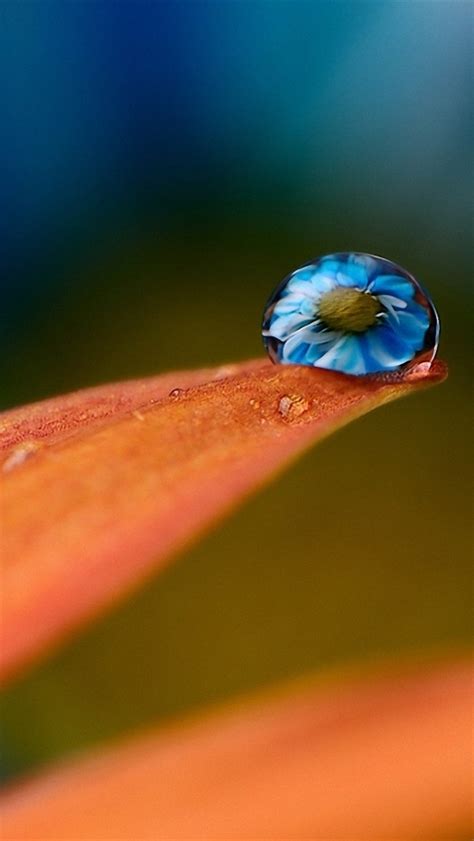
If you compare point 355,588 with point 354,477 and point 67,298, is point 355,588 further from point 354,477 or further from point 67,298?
point 67,298

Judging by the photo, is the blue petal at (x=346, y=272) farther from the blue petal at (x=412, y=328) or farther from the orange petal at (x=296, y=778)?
the orange petal at (x=296, y=778)

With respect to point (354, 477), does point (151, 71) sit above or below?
above

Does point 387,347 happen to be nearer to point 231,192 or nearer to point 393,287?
point 393,287

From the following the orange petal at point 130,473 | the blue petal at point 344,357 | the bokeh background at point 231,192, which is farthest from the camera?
the bokeh background at point 231,192

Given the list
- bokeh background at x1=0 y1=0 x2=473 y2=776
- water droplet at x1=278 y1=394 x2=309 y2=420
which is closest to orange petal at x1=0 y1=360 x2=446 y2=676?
water droplet at x1=278 y1=394 x2=309 y2=420

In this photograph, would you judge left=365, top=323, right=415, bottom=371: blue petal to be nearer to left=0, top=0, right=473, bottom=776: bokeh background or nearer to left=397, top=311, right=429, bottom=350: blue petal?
left=397, top=311, right=429, bottom=350: blue petal

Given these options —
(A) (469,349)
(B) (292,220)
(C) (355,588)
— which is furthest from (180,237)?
(C) (355,588)

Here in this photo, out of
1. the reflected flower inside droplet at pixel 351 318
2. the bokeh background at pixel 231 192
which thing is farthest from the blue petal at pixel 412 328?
the bokeh background at pixel 231 192

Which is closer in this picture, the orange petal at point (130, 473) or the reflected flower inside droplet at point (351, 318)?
the orange petal at point (130, 473)
